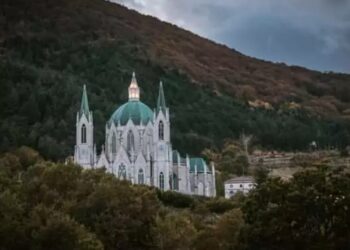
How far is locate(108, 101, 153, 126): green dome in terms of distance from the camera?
111 meters

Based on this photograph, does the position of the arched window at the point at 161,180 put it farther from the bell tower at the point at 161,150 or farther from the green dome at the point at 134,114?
the green dome at the point at 134,114

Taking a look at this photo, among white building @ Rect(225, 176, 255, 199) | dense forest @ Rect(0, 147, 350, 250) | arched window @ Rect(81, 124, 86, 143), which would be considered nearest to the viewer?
dense forest @ Rect(0, 147, 350, 250)

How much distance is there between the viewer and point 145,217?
169ft

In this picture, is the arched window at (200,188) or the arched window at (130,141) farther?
the arched window at (200,188)

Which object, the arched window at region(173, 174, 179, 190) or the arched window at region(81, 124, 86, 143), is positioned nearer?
the arched window at region(173, 174, 179, 190)

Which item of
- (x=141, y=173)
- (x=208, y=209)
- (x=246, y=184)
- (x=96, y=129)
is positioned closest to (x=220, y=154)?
(x=96, y=129)

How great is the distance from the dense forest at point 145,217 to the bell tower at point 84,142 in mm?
53207

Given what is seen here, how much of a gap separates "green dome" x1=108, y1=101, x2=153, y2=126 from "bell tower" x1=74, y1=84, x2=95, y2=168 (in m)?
4.86

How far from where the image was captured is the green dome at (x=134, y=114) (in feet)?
363

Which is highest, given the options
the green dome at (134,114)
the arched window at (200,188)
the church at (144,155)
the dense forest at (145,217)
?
the green dome at (134,114)

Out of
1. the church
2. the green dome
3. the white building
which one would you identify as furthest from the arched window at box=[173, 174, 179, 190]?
the white building

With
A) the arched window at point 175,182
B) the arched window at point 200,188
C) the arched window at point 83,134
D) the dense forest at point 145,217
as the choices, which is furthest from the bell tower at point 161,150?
the dense forest at point 145,217

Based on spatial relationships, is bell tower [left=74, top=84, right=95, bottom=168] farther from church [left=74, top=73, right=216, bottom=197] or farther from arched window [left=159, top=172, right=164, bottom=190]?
arched window [left=159, top=172, right=164, bottom=190]

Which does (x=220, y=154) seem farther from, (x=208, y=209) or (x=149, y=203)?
(x=149, y=203)
